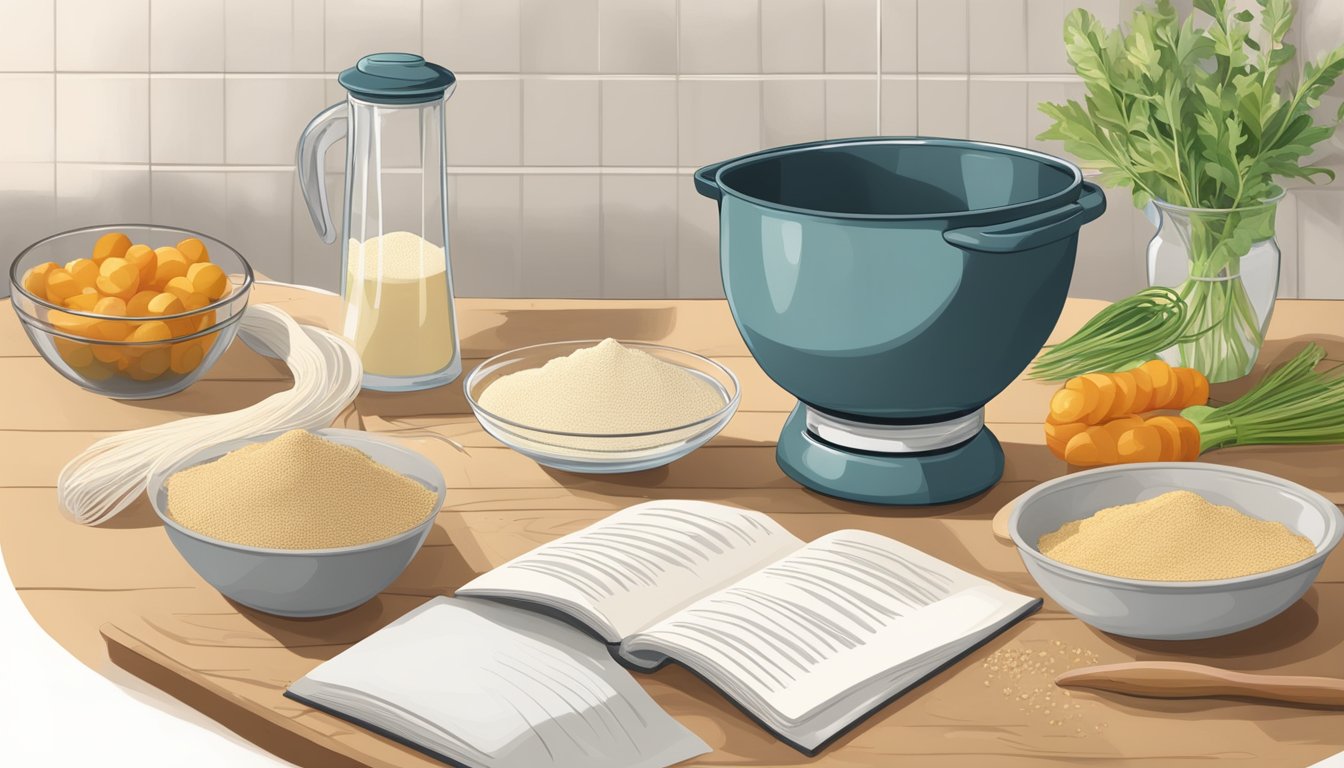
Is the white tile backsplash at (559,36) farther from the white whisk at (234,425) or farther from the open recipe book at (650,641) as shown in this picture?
the open recipe book at (650,641)

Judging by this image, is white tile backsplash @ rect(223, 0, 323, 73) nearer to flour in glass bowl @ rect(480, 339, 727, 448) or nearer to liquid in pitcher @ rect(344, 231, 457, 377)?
liquid in pitcher @ rect(344, 231, 457, 377)

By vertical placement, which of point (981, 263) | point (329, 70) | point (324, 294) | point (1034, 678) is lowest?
point (1034, 678)

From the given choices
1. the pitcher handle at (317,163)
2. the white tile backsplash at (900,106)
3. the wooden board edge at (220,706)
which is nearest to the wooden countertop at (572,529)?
the wooden board edge at (220,706)

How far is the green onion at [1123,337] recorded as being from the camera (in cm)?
130

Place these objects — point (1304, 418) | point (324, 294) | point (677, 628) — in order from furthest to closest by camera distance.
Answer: point (324, 294) < point (1304, 418) < point (677, 628)

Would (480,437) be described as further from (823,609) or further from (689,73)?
(689,73)

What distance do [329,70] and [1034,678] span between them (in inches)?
45.6

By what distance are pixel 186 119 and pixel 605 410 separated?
2.75ft

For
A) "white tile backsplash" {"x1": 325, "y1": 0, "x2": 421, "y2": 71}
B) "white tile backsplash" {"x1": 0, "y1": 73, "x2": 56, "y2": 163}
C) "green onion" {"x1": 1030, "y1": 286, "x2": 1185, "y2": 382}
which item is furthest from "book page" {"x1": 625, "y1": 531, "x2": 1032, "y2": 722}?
"white tile backsplash" {"x1": 0, "y1": 73, "x2": 56, "y2": 163}

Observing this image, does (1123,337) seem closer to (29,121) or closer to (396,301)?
(396,301)

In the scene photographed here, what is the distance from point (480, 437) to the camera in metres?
1.24

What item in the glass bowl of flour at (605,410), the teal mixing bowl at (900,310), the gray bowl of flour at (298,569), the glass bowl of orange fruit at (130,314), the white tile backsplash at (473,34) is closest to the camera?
the gray bowl of flour at (298,569)

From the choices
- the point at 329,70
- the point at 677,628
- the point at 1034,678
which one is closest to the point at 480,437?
the point at 677,628

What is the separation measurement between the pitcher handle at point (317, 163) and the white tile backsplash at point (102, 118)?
1.65ft
